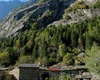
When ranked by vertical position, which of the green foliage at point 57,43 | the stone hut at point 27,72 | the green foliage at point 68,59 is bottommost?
the stone hut at point 27,72

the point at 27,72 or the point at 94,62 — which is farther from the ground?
the point at 94,62

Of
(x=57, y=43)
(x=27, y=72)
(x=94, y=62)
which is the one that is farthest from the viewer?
(x=57, y=43)

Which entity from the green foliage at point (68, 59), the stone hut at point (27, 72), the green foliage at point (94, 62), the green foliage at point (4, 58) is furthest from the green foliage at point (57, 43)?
the green foliage at point (94, 62)

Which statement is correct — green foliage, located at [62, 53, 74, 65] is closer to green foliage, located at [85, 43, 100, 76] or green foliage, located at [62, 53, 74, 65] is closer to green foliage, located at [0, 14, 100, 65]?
green foliage, located at [0, 14, 100, 65]

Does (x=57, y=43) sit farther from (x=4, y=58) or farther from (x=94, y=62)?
(x=94, y=62)

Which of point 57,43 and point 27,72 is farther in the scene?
point 57,43

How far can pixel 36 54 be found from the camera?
128750mm

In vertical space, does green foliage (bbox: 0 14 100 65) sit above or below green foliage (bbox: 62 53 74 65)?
above

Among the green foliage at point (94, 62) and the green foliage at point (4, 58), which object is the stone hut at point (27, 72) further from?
the green foliage at point (4, 58)

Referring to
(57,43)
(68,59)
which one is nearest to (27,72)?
(68,59)

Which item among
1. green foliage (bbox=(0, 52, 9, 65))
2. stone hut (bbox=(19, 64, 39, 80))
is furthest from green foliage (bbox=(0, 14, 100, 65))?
stone hut (bbox=(19, 64, 39, 80))

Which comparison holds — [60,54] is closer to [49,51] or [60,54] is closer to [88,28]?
[49,51]

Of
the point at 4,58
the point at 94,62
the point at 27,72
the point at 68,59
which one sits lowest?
the point at 27,72

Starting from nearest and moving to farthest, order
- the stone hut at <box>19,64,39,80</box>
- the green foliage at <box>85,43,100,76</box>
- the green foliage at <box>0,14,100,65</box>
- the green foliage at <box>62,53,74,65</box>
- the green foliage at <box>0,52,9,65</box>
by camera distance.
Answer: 1. the green foliage at <box>85,43,100,76</box>
2. the stone hut at <box>19,64,39,80</box>
3. the green foliage at <box>62,53,74,65</box>
4. the green foliage at <box>0,14,100,65</box>
5. the green foliage at <box>0,52,9,65</box>
